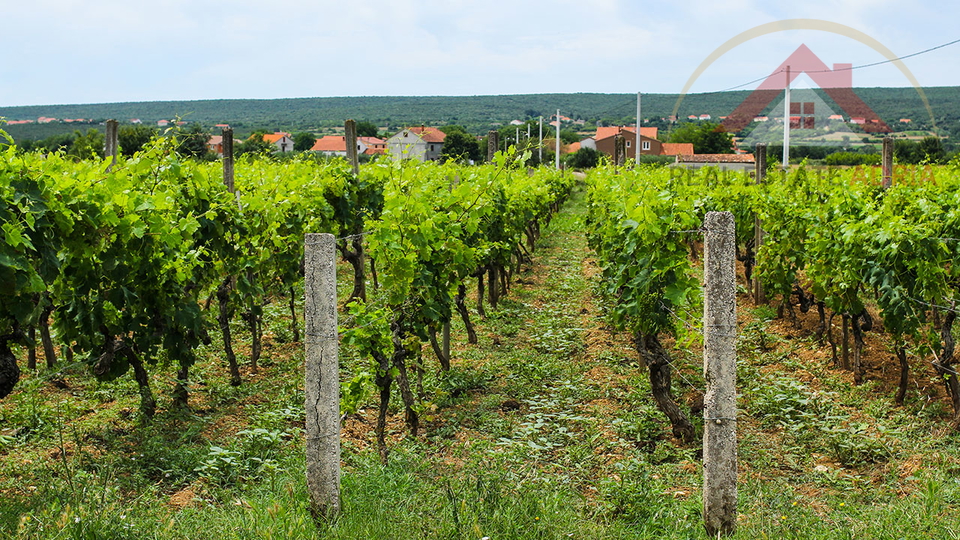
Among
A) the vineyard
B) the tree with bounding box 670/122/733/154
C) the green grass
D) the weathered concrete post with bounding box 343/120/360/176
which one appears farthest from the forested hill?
the green grass

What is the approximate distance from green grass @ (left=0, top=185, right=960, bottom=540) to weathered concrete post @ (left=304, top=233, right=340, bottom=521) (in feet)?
0.45

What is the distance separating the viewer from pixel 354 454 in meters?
4.95

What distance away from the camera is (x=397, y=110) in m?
103

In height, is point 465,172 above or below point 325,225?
above

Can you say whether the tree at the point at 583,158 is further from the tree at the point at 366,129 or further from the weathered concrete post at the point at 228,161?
the weathered concrete post at the point at 228,161

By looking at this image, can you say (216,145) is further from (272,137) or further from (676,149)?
(676,149)

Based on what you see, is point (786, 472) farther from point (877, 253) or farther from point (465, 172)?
point (465, 172)

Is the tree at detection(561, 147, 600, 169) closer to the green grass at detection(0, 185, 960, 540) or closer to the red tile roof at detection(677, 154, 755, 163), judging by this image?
the red tile roof at detection(677, 154, 755, 163)

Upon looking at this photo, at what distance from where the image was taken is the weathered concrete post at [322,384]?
11.6ft

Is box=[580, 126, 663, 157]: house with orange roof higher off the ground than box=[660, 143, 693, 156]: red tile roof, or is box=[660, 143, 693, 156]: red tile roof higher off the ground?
box=[580, 126, 663, 157]: house with orange roof

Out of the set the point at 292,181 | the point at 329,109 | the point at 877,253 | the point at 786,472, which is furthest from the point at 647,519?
the point at 329,109

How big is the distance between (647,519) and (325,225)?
5.99m

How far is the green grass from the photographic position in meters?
3.50

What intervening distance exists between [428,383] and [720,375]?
365cm
